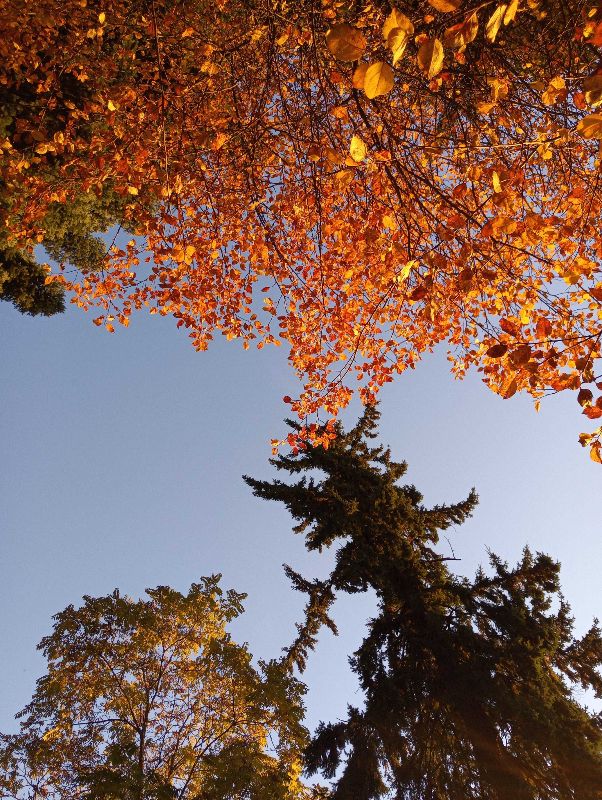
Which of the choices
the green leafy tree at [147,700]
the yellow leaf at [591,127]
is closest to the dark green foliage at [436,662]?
the green leafy tree at [147,700]

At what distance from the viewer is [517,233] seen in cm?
440

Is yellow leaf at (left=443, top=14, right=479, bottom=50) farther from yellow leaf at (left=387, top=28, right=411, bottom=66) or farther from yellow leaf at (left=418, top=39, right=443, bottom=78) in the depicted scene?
yellow leaf at (left=387, top=28, right=411, bottom=66)

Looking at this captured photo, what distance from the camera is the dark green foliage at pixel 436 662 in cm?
736

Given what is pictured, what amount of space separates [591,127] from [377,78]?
0.94 metres

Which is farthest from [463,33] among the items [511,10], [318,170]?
[318,170]

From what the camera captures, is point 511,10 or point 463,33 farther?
point 463,33

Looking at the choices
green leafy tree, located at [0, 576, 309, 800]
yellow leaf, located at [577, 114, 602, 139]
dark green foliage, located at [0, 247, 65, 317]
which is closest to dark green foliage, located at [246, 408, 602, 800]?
green leafy tree, located at [0, 576, 309, 800]

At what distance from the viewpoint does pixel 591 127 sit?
6.45 ft

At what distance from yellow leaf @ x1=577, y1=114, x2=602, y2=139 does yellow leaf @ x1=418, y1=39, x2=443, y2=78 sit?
2.18 ft

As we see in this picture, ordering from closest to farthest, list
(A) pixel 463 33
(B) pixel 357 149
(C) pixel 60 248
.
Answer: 1. (A) pixel 463 33
2. (B) pixel 357 149
3. (C) pixel 60 248

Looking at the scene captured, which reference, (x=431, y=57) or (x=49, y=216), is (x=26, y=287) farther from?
(x=431, y=57)

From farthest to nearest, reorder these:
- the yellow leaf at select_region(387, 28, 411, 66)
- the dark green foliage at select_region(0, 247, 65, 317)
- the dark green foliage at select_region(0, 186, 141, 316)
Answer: the dark green foliage at select_region(0, 247, 65, 317), the dark green foliage at select_region(0, 186, 141, 316), the yellow leaf at select_region(387, 28, 411, 66)

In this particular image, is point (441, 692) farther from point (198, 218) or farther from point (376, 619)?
point (198, 218)

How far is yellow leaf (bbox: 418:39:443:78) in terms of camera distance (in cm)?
182
